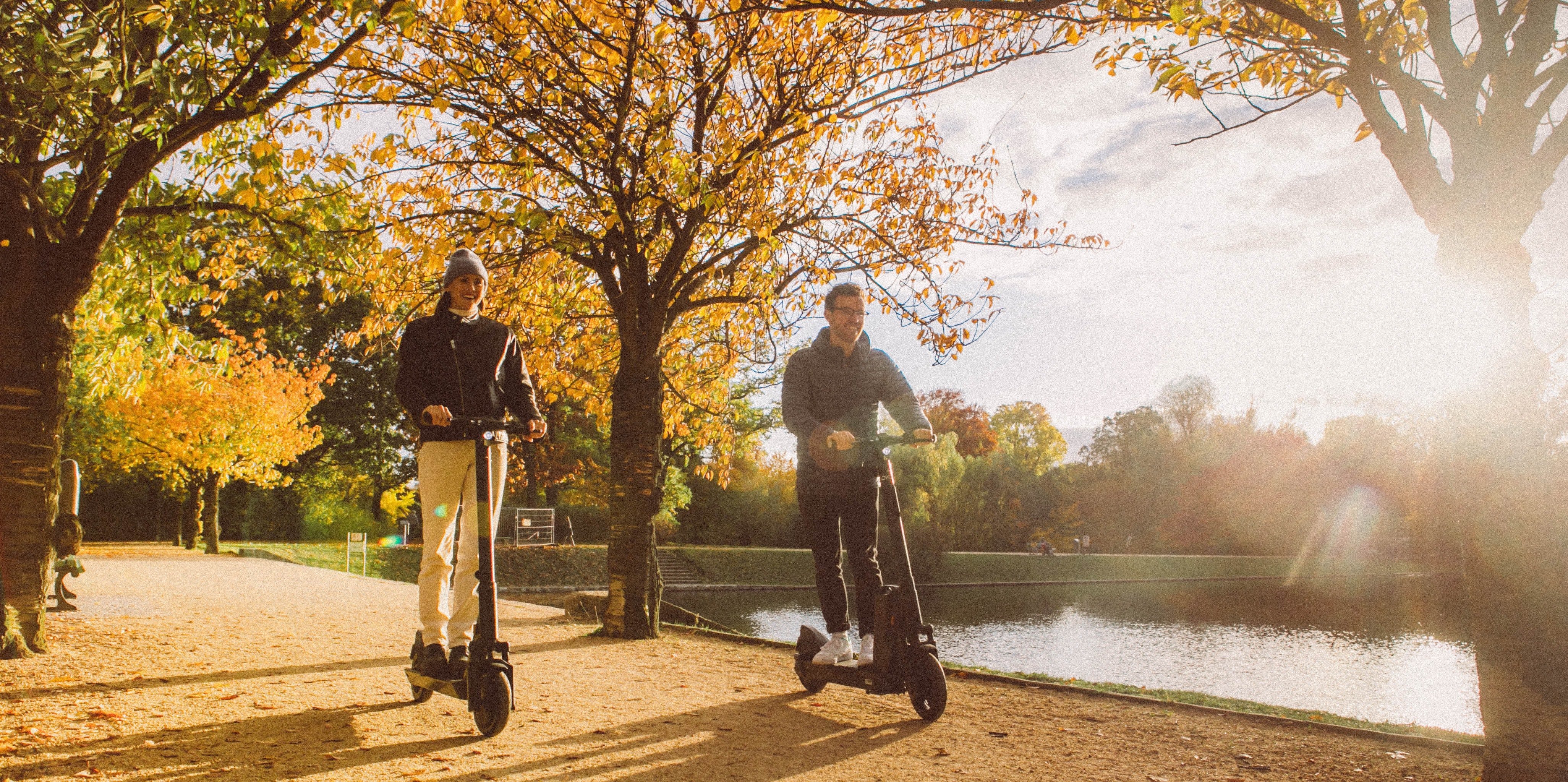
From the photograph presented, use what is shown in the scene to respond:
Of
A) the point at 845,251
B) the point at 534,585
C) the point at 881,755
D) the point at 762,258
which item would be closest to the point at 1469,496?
the point at 881,755

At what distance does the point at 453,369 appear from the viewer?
3961mm

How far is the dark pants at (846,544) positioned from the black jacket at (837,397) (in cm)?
7

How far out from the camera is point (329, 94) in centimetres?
649

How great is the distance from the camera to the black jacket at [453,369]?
3.88 meters

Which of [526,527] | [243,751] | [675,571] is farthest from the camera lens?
[526,527]

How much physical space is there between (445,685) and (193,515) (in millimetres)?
29888

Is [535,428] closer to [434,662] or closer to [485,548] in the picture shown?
[485,548]

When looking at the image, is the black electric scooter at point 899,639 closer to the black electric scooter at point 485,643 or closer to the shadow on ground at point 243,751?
the black electric scooter at point 485,643

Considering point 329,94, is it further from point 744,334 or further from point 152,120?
point 744,334

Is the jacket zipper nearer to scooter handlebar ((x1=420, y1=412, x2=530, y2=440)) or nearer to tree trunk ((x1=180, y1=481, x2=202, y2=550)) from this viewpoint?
scooter handlebar ((x1=420, y1=412, x2=530, y2=440))

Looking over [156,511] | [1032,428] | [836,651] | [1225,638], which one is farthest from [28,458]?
[1032,428]

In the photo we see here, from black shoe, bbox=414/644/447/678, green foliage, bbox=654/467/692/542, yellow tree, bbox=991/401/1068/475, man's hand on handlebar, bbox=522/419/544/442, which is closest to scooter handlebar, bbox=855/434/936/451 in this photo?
A: man's hand on handlebar, bbox=522/419/544/442

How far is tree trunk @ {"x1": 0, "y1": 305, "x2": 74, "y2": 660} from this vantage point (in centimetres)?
496

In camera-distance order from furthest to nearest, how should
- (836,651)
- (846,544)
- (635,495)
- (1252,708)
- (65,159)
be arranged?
(635,495)
(65,159)
(1252,708)
(836,651)
(846,544)
